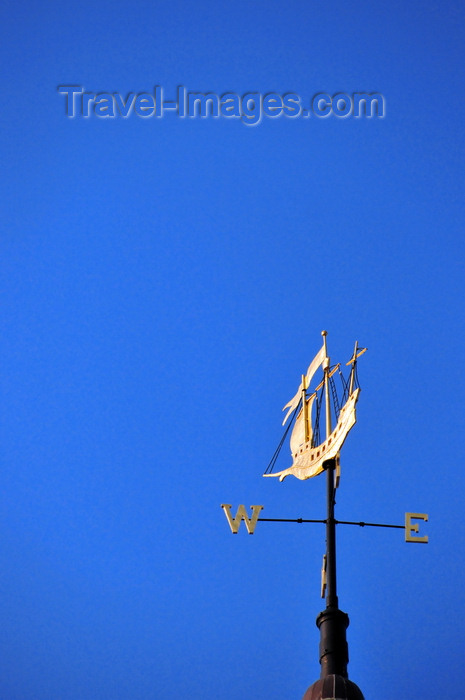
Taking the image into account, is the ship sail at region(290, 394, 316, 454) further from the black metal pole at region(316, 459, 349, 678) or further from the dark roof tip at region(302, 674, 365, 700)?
the dark roof tip at region(302, 674, 365, 700)

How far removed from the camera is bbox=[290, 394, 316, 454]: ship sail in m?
10.8

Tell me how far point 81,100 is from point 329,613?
63.1ft

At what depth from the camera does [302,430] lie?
36.7 ft

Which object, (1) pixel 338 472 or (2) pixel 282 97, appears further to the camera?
(2) pixel 282 97

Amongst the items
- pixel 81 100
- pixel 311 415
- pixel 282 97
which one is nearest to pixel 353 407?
pixel 311 415

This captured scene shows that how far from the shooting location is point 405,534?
952 cm

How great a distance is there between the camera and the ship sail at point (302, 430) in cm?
1080

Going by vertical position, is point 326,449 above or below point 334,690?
above

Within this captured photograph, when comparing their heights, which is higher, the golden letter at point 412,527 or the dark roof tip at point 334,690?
the golden letter at point 412,527

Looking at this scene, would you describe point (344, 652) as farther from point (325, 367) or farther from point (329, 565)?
point (325, 367)

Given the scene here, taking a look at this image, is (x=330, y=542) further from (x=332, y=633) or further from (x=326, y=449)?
(x=326, y=449)

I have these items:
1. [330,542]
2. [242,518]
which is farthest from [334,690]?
[242,518]

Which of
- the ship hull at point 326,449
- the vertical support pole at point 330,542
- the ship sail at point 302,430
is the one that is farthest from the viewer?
the ship sail at point 302,430

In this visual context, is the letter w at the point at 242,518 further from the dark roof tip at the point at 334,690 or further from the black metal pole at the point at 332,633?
the dark roof tip at the point at 334,690
